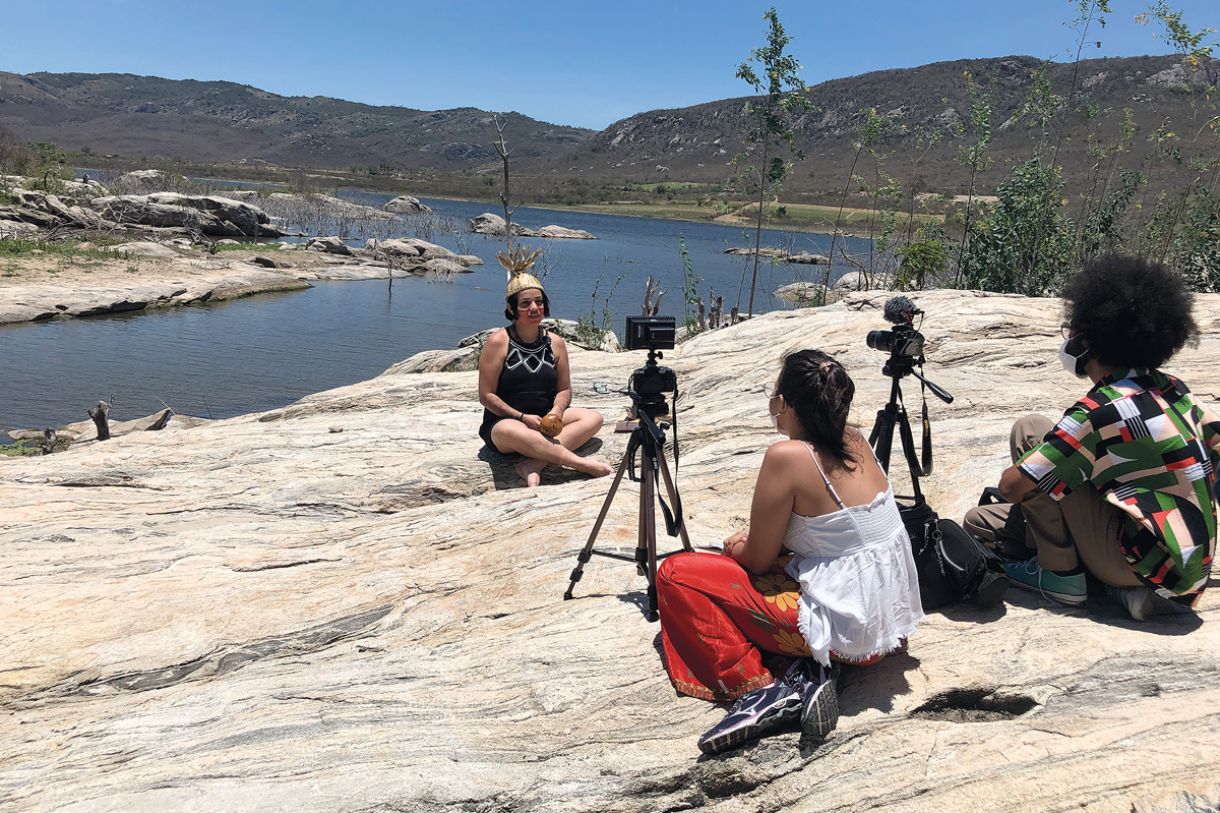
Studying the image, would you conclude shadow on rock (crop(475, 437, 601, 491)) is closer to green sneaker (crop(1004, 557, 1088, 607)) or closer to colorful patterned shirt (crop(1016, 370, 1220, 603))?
green sneaker (crop(1004, 557, 1088, 607))

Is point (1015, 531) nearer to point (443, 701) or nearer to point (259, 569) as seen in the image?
point (443, 701)

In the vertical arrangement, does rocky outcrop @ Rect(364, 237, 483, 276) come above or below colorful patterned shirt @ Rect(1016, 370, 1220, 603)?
above

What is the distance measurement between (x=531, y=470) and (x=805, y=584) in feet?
10.8

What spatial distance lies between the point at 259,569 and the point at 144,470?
2605mm

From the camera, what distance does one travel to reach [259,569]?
501 centimetres

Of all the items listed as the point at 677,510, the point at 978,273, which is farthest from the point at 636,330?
the point at 978,273

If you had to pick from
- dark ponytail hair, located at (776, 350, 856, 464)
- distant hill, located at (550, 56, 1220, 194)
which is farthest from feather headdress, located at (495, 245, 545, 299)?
distant hill, located at (550, 56, 1220, 194)

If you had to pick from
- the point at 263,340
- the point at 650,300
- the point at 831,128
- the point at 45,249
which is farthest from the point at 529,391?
the point at 831,128

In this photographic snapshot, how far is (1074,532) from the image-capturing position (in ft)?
10.9

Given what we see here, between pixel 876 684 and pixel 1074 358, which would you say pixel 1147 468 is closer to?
pixel 1074 358

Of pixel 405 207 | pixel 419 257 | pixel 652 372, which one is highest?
pixel 405 207

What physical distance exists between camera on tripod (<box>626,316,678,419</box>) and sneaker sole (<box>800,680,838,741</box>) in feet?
4.55

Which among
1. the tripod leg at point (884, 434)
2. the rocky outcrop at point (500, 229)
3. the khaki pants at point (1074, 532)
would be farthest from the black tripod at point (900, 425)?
the rocky outcrop at point (500, 229)

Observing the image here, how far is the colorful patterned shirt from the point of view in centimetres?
309
